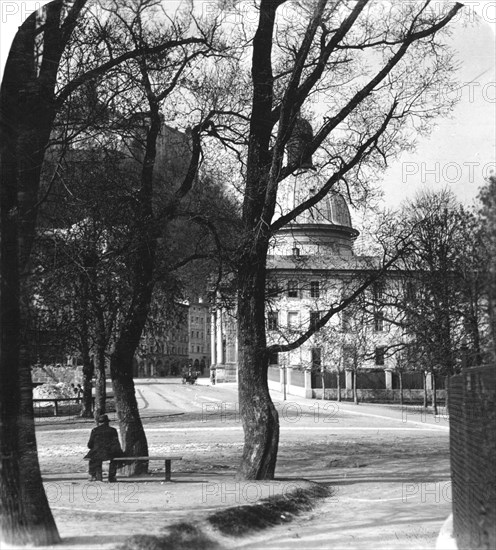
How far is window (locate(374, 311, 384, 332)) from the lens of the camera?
18141 millimetres

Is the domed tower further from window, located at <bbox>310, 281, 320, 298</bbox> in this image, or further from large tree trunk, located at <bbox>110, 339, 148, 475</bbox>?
large tree trunk, located at <bbox>110, 339, 148, 475</bbox>

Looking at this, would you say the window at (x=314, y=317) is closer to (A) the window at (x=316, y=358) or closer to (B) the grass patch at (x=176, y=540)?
(B) the grass patch at (x=176, y=540)

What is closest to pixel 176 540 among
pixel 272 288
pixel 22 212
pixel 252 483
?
pixel 22 212

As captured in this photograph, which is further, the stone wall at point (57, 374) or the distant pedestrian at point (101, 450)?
the stone wall at point (57, 374)

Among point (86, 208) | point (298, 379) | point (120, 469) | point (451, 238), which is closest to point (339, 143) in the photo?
point (86, 208)

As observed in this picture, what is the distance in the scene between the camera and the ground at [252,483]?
9844 millimetres

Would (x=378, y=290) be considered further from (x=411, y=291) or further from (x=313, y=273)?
(x=313, y=273)

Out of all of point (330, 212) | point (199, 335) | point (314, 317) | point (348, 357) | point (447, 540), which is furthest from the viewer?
point (348, 357)

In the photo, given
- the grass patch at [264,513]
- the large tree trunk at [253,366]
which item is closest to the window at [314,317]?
the large tree trunk at [253,366]

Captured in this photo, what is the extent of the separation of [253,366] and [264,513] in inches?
162

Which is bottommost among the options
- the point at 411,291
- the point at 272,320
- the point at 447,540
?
the point at 447,540

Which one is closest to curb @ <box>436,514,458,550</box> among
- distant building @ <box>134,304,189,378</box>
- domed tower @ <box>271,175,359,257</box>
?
domed tower @ <box>271,175,359,257</box>

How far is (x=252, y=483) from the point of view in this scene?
1459cm

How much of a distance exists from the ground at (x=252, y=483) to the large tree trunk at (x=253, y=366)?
31.7 inches
